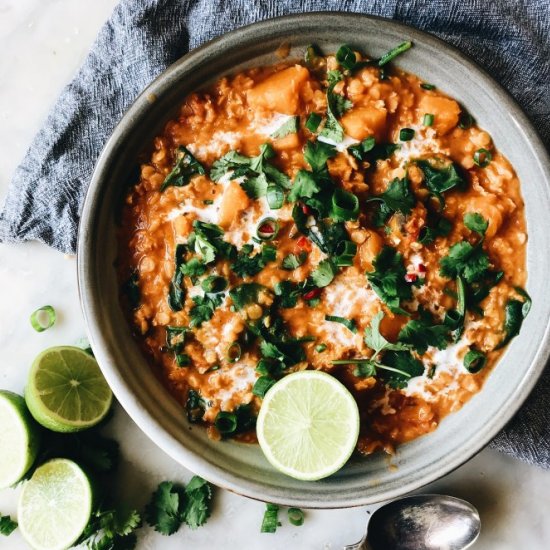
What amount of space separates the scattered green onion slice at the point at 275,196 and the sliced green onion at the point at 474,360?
1337 mm

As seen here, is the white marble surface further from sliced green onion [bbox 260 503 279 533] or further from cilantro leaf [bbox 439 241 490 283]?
cilantro leaf [bbox 439 241 490 283]

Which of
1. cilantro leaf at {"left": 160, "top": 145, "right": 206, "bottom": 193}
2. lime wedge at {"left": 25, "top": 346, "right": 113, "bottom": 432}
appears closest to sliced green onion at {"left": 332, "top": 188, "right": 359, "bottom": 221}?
cilantro leaf at {"left": 160, "top": 145, "right": 206, "bottom": 193}

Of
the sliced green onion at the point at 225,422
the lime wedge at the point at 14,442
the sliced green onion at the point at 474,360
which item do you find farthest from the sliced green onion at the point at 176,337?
the sliced green onion at the point at 474,360

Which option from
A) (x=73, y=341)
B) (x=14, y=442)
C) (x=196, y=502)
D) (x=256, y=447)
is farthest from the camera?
(x=73, y=341)

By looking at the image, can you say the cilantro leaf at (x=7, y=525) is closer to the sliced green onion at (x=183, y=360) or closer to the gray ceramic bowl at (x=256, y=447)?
the gray ceramic bowl at (x=256, y=447)

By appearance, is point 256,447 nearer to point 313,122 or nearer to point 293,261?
point 293,261

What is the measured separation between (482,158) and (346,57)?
0.94 metres

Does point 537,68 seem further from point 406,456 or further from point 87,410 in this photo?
point 87,410

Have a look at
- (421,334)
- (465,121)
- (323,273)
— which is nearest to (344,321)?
(323,273)

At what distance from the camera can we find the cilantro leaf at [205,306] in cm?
362

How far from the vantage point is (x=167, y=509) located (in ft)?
13.9

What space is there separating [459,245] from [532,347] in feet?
2.24

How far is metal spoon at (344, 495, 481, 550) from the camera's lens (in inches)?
164

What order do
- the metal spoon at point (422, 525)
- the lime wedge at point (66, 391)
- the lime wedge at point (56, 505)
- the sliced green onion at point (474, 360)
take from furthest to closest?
the metal spoon at point (422, 525) → the lime wedge at point (56, 505) → the lime wedge at point (66, 391) → the sliced green onion at point (474, 360)
